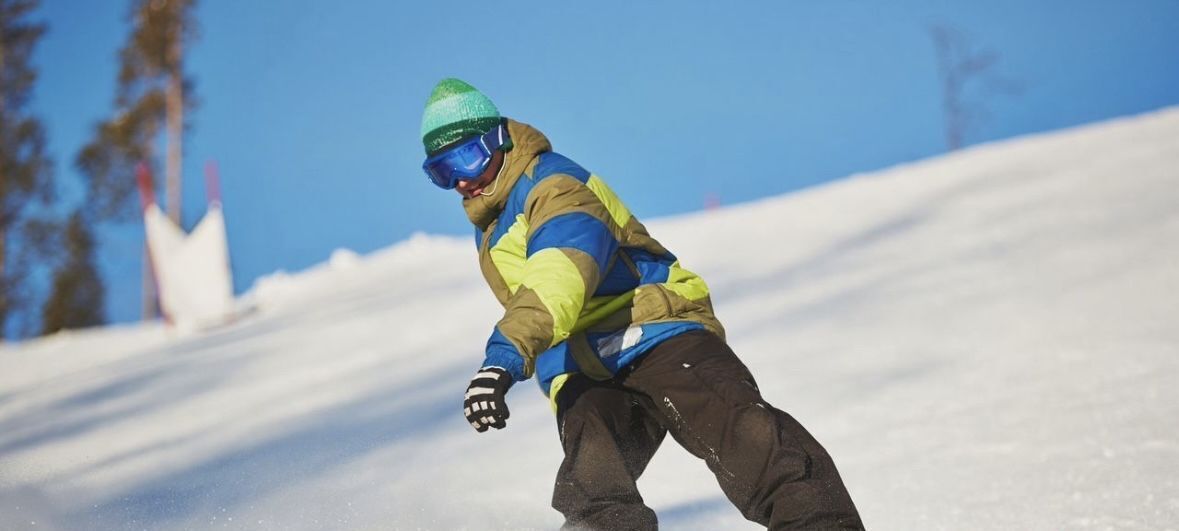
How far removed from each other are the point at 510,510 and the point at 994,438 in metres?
2.15

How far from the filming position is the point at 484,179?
8.77 feet

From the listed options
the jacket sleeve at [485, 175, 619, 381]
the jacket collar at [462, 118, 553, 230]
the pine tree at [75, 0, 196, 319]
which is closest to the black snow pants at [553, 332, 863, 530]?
the jacket sleeve at [485, 175, 619, 381]

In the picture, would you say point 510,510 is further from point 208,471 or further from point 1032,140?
point 1032,140

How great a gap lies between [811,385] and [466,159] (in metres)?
3.96

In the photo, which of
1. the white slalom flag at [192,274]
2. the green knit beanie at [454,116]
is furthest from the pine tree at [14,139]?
the green knit beanie at [454,116]

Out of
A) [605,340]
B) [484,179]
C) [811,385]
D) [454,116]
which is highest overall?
[454,116]

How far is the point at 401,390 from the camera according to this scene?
7.17m

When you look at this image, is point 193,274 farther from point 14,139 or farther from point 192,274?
point 14,139

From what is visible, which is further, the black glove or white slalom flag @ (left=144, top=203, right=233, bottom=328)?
white slalom flag @ (left=144, top=203, right=233, bottom=328)

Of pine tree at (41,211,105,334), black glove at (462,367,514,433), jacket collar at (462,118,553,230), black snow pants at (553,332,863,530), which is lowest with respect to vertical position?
black snow pants at (553,332,863,530)

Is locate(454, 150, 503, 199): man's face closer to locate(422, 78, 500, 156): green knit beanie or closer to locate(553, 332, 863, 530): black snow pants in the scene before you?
locate(422, 78, 500, 156): green knit beanie

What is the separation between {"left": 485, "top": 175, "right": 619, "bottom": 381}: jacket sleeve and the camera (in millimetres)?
2340

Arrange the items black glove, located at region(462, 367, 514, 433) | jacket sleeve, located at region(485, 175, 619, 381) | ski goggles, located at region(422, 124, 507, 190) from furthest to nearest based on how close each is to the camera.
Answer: ski goggles, located at region(422, 124, 507, 190) < jacket sleeve, located at region(485, 175, 619, 381) < black glove, located at region(462, 367, 514, 433)

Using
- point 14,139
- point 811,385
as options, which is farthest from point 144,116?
point 811,385
